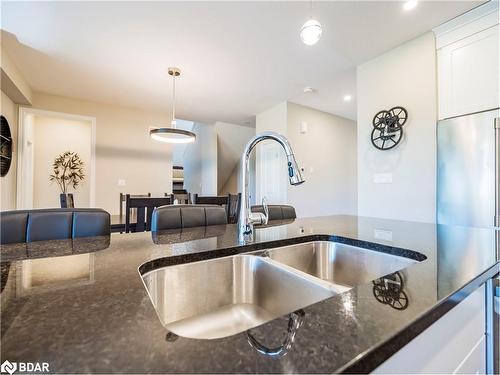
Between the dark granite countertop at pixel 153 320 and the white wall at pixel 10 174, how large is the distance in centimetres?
334

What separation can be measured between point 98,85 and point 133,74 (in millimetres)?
733

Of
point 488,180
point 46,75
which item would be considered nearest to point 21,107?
point 46,75

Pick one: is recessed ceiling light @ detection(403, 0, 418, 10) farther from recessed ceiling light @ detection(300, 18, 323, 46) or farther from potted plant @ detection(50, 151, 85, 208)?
potted plant @ detection(50, 151, 85, 208)

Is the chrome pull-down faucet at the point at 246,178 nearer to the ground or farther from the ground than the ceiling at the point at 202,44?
nearer to the ground

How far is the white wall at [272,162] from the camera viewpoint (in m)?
3.96

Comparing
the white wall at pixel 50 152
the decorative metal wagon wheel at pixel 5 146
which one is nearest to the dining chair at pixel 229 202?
the decorative metal wagon wheel at pixel 5 146

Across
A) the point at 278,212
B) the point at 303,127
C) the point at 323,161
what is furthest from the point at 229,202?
the point at 323,161

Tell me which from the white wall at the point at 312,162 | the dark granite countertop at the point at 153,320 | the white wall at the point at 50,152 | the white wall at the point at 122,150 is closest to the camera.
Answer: the dark granite countertop at the point at 153,320

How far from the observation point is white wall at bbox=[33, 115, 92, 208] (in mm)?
4277

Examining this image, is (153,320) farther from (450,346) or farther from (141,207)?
(141,207)

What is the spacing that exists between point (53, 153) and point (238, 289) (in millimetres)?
5382

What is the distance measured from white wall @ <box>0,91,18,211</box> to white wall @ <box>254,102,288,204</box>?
375cm

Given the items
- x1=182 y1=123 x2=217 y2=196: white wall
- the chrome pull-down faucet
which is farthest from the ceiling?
x1=182 y1=123 x2=217 y2=196: white wall

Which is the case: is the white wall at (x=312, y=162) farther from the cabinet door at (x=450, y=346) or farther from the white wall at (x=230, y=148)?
the cabinet door at (x=450, y=346)
